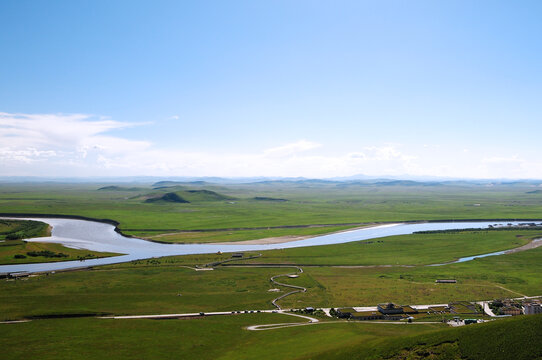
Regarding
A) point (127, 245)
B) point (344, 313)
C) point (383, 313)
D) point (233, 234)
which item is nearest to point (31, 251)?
point (127, 245)

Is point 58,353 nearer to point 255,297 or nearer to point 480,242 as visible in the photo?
point 255,297

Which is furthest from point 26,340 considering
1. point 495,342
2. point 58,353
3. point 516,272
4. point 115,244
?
point 516,272

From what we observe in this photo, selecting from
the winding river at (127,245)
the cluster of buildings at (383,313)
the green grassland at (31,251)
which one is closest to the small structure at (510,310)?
the cluster of buildings at (383,313)

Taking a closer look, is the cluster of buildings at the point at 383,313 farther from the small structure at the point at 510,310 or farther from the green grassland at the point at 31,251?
the green grassland at the point at 31,251

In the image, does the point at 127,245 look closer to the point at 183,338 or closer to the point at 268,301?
the point at 268,301

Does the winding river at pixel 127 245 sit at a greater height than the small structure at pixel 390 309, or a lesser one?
greater

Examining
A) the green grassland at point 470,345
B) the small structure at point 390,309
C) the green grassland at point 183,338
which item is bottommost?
the green grassland at point 183,338

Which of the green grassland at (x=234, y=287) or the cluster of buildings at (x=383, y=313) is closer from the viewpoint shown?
the cluster of buildings at (x=383, y=313)

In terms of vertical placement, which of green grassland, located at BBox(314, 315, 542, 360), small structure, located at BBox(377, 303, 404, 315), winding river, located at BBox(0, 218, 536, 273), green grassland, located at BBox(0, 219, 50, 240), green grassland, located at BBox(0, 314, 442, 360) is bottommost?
green grassland, located at BBox(0, 314, 442, 360)

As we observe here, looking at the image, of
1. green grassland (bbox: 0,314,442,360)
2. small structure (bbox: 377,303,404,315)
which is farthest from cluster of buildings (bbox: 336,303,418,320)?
green grassland (bbox: 0,314,442,360)

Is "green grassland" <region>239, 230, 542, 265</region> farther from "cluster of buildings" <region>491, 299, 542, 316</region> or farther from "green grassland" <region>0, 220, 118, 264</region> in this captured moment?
"green grassland" <region>0, 220, 118, 264</region>

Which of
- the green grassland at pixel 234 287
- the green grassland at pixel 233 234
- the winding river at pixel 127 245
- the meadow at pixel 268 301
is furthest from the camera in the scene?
the green grassland at pixel 233 234
